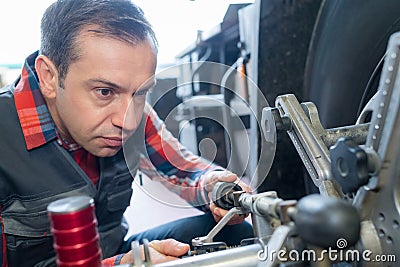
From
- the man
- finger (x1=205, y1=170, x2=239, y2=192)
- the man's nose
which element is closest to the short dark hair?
the man

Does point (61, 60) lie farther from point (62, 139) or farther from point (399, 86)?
point (399, 86)

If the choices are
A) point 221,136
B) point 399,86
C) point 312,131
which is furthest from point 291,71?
point 221,136

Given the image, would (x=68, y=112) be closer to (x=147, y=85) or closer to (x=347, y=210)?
(x=147, y=85)

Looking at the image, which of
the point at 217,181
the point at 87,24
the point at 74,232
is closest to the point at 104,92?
the point at 87,24

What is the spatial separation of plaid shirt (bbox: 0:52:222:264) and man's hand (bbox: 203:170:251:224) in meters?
0.03

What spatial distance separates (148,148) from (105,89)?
1.08 ft

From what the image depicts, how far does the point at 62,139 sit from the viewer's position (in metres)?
0.74

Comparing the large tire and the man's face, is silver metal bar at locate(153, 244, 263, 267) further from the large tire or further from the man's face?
the large tire

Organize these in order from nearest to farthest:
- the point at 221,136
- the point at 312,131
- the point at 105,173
Result: the point at 312,131, the point at 105,173, the point at 221,136

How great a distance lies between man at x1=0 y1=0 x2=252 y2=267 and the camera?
0.64m

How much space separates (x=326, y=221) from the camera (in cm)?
28

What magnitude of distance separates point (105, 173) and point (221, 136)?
1.17 metres

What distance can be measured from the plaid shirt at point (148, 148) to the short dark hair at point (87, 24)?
8 cm

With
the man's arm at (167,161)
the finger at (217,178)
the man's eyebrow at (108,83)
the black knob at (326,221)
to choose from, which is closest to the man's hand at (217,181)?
the finger at (217,178)
